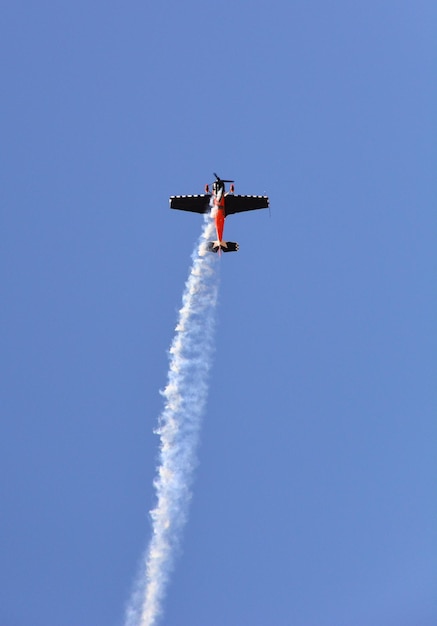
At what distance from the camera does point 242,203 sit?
253ft

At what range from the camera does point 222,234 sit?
74938mm

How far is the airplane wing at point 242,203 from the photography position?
76688mm

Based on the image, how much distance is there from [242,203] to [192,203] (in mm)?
4354

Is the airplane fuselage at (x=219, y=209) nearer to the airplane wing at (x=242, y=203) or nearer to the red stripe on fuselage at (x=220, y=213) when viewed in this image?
the red stripe on fuselage at (x=220, y=213)

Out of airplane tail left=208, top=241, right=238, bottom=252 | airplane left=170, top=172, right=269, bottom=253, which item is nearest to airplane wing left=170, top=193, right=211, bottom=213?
airplane left=170, top=172, right=269, bottom=253

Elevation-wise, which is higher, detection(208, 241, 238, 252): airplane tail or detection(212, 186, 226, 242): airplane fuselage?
detection(212, 186, 226, 242): airplane fuselage

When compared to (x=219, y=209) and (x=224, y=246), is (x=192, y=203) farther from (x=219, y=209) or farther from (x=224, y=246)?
(x=224, y=246)

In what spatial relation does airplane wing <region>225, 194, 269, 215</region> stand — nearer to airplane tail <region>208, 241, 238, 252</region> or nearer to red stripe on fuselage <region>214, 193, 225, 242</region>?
red stripe on fuselage <region>214, 193, 225, 242</region>

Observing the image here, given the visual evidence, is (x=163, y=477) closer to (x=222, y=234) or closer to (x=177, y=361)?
(x=177, y=361)

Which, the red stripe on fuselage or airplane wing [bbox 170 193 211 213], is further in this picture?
airplane wing [bbox 170 193 211 213]

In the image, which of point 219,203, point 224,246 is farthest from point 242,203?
point 224,246

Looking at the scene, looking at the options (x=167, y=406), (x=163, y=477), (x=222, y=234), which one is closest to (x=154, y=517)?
(x=163, y=477)

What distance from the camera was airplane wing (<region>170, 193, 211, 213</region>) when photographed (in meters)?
76.9

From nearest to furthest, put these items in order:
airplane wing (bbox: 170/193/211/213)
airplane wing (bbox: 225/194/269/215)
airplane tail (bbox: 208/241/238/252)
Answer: airplane tail (bbox: 208/241/238/252) → airplane wing (bbox: 225/194/269/215) → airplane wing (bbox: 170/193/211/213)
